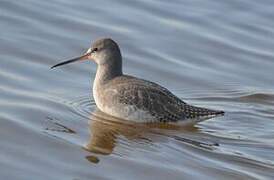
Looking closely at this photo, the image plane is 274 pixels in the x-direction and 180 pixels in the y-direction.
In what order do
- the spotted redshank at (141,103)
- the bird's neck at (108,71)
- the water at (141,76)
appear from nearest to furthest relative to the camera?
the water at (141,76) → the spotted redshank at (141,103) → the bird's neck at (108,71)

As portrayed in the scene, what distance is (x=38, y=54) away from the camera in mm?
11562

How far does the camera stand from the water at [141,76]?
8.78m

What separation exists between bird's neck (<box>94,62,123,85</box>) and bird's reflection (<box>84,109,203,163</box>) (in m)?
0.51

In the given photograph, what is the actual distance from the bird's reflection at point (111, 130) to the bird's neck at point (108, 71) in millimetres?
510

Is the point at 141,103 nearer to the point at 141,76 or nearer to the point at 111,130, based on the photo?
the point at 111,130

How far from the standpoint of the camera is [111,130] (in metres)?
10.1

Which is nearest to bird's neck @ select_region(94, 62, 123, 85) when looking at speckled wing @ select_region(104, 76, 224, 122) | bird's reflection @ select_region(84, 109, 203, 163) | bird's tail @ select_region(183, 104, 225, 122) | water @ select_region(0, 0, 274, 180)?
water @ select_region(0, 0, 274, 180)

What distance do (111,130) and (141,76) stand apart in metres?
1.66

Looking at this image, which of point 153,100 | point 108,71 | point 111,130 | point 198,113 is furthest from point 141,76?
point 111,130

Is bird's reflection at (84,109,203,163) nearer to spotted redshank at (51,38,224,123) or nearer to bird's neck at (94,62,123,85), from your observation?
spotted redshank at (51,38,224,123)

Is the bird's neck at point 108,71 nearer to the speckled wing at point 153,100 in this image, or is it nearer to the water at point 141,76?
the water at point 141,76

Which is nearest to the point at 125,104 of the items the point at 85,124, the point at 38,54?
the point at 85,124

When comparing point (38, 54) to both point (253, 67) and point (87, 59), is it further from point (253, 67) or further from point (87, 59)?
point (253, 67)

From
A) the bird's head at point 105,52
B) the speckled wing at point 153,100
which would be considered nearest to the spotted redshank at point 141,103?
the speckled wing at point 153,100
